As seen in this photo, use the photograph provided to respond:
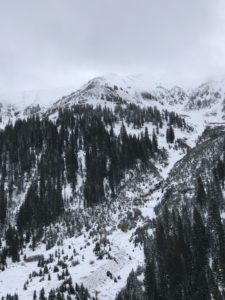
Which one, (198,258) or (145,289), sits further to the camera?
(198,258)

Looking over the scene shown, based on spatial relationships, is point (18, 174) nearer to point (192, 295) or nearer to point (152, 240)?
point (152, 240)

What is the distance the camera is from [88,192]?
91750 millimetres

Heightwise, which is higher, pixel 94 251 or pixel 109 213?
pixel 109 213

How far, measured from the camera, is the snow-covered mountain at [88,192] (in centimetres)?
5266

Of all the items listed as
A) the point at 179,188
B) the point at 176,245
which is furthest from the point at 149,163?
the point at 176,245

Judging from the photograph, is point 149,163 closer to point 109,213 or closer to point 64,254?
point 109,213

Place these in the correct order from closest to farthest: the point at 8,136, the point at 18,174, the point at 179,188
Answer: the point at 179,188
the point at 18,174
the point at 8,136

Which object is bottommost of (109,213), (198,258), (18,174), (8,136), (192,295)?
(192,295)

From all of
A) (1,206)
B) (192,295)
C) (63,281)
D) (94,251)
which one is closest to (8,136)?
(1,206)

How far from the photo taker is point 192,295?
42.8m

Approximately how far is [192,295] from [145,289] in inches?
206

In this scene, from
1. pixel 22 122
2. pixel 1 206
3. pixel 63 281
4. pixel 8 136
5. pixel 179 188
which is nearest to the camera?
pixel 63 281

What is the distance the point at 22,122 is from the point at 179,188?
85.0 m

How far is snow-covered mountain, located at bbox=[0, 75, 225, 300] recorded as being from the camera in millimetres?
52656
